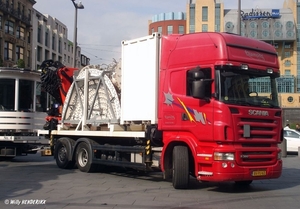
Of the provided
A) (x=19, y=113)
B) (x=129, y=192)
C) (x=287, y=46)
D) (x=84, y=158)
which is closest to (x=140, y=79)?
(x=129, y=192)

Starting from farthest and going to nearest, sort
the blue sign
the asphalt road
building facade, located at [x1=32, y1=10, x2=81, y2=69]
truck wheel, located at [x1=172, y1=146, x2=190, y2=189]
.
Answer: the blue sign
building facade, located at [x1=32, y1=10, x2=81, y2=69]
truck wheel, located at [x1=172, y1=146, x2=190, y2=189]
the asphalt road

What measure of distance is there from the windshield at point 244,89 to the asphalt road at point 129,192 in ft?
6.95

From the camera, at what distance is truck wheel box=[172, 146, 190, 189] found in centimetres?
1027

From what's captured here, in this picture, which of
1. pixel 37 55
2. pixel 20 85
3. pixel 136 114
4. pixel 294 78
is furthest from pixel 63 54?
pixel 136 114

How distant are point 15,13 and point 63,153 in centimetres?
4881

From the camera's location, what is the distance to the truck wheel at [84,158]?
13.7 meters

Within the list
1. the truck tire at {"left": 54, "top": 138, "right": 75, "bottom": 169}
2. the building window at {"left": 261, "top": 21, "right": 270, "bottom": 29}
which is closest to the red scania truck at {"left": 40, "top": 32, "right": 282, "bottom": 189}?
the truck tire at {"left": 54, "top": 138, "right": 75, "bottom": 169}

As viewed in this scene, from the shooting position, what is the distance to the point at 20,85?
17078 mm

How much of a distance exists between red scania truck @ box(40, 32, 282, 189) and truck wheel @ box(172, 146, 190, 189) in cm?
2

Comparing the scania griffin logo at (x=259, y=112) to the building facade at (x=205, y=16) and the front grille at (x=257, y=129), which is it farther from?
the building facade at (x=205, y=16)

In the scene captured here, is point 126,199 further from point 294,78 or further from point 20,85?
point 294,78

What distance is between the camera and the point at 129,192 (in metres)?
10.3

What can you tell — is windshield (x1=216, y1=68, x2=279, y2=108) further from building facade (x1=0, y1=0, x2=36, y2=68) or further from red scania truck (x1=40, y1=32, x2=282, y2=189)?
building facade (x1=0, y1=0, x2=36, y2=68)

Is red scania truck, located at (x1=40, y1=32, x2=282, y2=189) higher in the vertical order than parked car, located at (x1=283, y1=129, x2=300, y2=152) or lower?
higher
